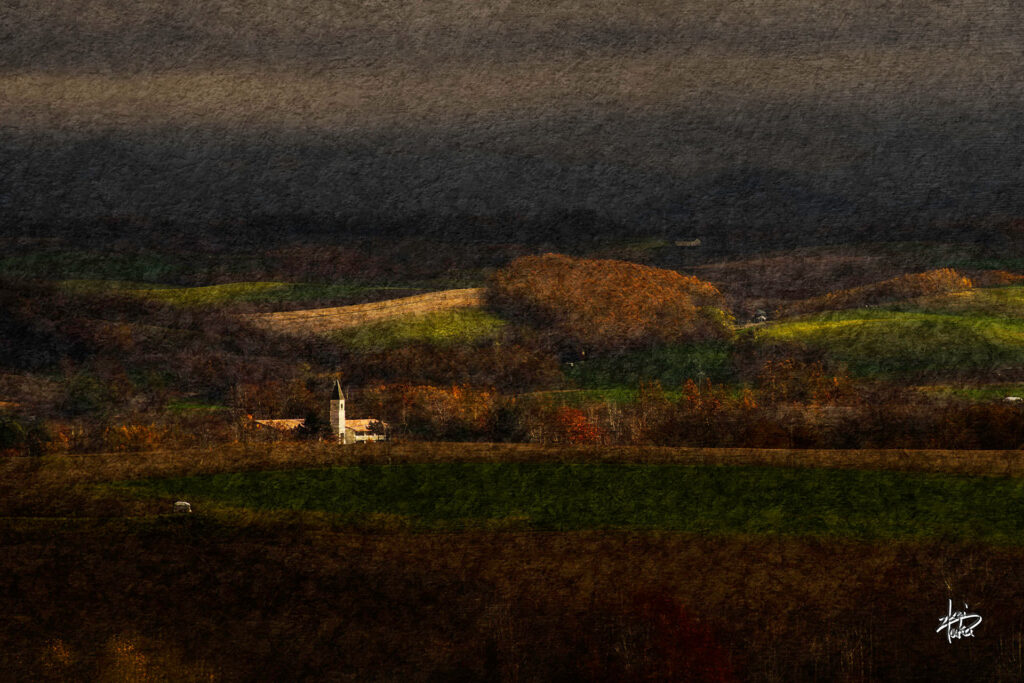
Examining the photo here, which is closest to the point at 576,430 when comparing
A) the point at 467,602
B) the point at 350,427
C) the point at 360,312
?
the point at 350,427

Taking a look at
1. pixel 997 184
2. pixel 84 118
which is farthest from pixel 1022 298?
pixel 84 118

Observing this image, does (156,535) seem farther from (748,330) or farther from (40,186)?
(748,330)

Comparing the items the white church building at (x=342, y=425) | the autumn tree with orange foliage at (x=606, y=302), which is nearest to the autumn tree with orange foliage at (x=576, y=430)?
the autumn tree with orange foliage at (x=606, y=302)

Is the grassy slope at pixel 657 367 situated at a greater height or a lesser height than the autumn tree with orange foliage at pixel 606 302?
lesser

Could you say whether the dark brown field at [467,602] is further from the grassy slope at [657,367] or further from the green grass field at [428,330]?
the green grass field at [428,330]

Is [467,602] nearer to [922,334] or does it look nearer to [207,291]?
[207,291]
